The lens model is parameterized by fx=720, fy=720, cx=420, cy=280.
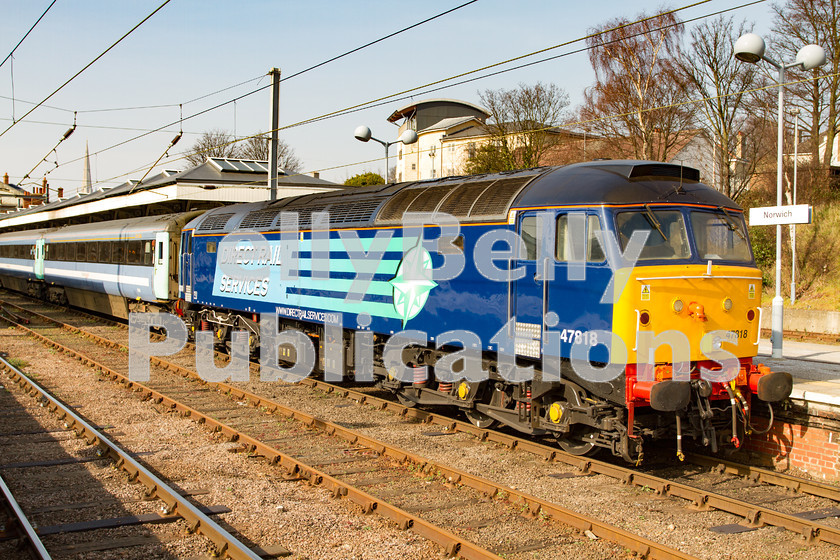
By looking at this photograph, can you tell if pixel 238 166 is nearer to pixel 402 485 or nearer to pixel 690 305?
pixel 402 485

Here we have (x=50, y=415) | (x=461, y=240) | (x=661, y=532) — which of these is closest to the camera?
(x=661, y=532)

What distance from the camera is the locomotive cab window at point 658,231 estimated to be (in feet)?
27.1

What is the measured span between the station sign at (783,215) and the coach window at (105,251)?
20.4 metres

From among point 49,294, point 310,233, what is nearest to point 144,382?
point 310,233

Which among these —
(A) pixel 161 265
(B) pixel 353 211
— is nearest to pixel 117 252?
(A) pixel 161 265

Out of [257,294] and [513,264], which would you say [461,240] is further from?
[257,294]

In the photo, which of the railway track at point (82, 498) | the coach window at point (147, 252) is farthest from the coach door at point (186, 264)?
the railway track at point (82, 498)

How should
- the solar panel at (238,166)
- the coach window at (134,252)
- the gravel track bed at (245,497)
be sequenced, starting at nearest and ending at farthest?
the gravel track bed at (245,497), the coach window at (134,252), the solar panel at (238,166)

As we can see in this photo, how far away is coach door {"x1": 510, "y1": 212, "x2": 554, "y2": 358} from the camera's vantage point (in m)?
8.83

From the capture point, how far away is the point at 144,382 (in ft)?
48.3

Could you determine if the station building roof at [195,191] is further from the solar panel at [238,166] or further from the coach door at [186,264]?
the coach door at [186,264]

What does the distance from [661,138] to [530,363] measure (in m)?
25.7

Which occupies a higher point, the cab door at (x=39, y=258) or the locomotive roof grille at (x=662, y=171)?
the locomotive roof grille at (x=662, y=171)

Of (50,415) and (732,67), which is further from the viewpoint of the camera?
(732,67)
